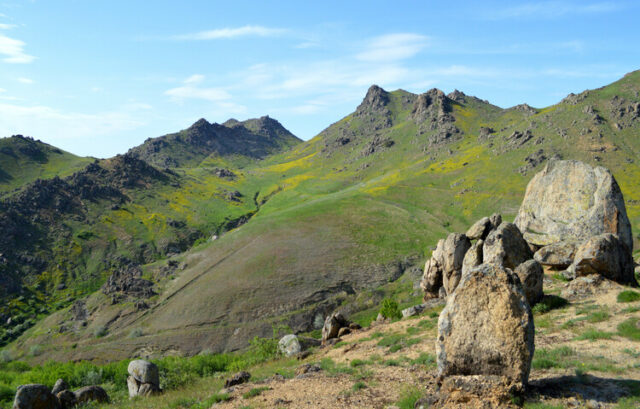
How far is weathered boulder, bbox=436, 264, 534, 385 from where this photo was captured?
1437cm

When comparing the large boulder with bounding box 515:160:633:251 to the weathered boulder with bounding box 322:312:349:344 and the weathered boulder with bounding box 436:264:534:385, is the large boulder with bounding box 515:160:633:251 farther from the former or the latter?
the weathered boulder with bounding box 436:264:534:385

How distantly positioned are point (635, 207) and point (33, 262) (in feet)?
523

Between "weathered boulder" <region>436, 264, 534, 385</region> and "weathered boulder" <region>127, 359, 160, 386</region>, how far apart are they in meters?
24.7

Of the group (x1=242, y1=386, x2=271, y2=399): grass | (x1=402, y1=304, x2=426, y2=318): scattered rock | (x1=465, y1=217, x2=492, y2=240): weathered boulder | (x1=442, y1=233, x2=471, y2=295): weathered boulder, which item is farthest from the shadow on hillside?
(x1=465, y1=217, x2=492, y2=240): weathered boulder

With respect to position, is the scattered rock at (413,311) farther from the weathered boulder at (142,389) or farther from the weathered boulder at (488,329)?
the weathered boulder at (488,329)

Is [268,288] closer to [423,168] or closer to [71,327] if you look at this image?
[71,327]

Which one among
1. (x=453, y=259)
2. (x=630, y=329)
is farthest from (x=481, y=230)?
(x=630, y=329)

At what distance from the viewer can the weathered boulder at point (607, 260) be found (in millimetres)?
29141

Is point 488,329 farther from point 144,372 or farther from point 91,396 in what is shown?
point 91,396

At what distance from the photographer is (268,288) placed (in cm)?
8169

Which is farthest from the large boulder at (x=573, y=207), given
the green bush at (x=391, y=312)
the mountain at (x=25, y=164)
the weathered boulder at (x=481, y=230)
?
the mountain at (x=25, y=164)

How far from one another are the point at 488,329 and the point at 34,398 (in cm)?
2975

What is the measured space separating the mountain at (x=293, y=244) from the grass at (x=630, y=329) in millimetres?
40501

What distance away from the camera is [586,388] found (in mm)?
14586
